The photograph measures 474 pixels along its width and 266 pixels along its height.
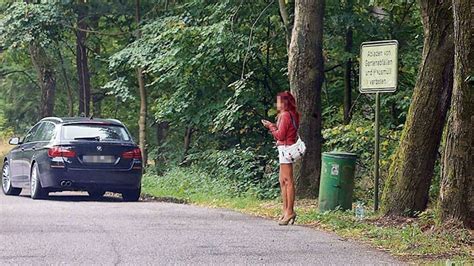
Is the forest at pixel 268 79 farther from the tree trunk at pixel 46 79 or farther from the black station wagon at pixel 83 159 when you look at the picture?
the black station wagon at pixel 83 159

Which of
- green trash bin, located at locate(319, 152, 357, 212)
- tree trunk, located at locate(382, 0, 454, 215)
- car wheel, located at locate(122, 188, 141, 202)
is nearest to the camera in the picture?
tree trunk, located at locate(382, 0, 454, 215)

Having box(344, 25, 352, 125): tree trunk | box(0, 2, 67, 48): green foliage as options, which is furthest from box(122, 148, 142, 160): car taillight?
box(0, 2, 67, 48): green foliage

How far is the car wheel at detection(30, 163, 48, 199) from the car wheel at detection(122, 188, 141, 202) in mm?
1576

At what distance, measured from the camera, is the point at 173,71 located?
22.2 m

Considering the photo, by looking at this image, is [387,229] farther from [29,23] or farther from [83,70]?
[83,70]

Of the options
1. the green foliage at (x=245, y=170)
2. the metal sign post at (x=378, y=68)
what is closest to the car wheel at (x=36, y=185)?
the green foliage at (x=245, y=170)

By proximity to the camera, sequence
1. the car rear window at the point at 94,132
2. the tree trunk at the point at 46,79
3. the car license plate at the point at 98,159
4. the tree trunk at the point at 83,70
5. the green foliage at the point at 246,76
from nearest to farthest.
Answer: the car license plate at the point at 98,159
the car rear window at the point at 94,132
the green foliage at the point at 246,76
the tree trunk at the point at 83,70
the tree trunk at the point at 46,79

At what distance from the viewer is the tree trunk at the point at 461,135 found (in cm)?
1033

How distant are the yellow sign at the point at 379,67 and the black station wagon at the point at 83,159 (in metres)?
5.60

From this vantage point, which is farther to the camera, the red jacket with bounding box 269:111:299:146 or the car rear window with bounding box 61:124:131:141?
the car rear window with bounding box 61:124:131:141

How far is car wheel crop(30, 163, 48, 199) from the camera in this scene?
54.8ft

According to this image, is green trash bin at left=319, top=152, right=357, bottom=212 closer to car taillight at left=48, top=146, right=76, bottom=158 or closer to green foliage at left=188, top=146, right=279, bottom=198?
green foliage at left=188, top=146, right=279, bottom=198

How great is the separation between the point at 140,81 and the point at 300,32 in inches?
508

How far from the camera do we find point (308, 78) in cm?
1591
